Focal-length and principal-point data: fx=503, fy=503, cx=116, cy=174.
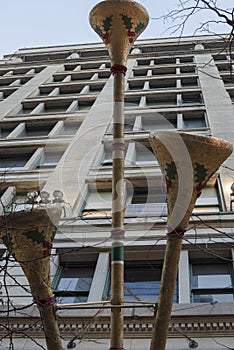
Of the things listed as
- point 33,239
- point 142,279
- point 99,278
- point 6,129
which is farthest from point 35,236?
point 6,129

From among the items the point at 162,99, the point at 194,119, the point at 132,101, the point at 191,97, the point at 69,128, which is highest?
the point at 132,101

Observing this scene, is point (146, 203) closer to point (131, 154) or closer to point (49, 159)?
point (131, 154)

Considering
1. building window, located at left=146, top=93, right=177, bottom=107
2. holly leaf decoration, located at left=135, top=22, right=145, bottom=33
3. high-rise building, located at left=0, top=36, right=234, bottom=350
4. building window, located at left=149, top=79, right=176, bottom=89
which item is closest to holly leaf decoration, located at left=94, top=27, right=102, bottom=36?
holly leaf decoration, located at left=135, top=22, right=145, bottom=33

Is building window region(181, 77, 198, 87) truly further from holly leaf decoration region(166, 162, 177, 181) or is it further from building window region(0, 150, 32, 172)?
holly leaf decoration region(166, 162, 177, 181)

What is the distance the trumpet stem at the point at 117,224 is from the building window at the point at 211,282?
6021 mm

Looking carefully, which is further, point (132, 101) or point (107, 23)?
point (132, 101)

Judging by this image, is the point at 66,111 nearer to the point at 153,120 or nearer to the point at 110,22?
the point at 153,120

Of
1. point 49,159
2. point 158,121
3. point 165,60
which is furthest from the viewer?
point 165,60

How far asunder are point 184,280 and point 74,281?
2.58 meters

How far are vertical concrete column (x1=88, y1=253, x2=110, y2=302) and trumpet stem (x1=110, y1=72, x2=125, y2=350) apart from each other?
588 cm

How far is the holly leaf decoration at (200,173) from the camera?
14.0ft

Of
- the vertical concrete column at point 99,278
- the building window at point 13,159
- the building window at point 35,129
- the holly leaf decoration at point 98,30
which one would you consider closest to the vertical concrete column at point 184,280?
the vertical concrete column at point 99,278

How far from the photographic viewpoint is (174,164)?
4254mm

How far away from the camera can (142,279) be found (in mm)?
10867
